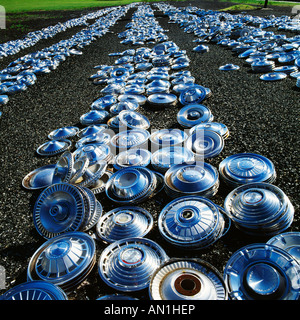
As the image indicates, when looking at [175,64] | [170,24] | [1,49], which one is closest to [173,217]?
[175,64]

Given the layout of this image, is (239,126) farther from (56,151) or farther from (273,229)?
(56,151)

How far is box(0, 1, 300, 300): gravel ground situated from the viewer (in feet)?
13.7

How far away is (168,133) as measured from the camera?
23.0ft

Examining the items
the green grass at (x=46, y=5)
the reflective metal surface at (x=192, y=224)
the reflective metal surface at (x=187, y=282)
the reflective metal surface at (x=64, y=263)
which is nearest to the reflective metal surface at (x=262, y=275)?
the reflective metal surface at (x=187, y=282)

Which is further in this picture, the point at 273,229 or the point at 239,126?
the point at 239,126

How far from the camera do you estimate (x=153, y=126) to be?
26.4 ft

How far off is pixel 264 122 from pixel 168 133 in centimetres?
314

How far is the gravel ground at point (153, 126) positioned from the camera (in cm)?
418

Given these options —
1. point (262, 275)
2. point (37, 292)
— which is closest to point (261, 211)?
point (262, 275)

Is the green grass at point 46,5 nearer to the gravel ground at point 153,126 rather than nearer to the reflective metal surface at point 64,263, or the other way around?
the gravel ground at point 153,126

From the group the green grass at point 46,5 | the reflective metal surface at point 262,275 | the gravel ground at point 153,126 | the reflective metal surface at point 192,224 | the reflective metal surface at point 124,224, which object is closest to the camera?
the reflective metal surface at point 262,275

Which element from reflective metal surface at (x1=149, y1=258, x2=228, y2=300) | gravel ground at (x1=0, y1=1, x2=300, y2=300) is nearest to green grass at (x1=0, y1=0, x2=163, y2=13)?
gravel ground at (x1=0, y1=1, x2=300, y2=300)

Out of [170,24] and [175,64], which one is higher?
[170,24]
